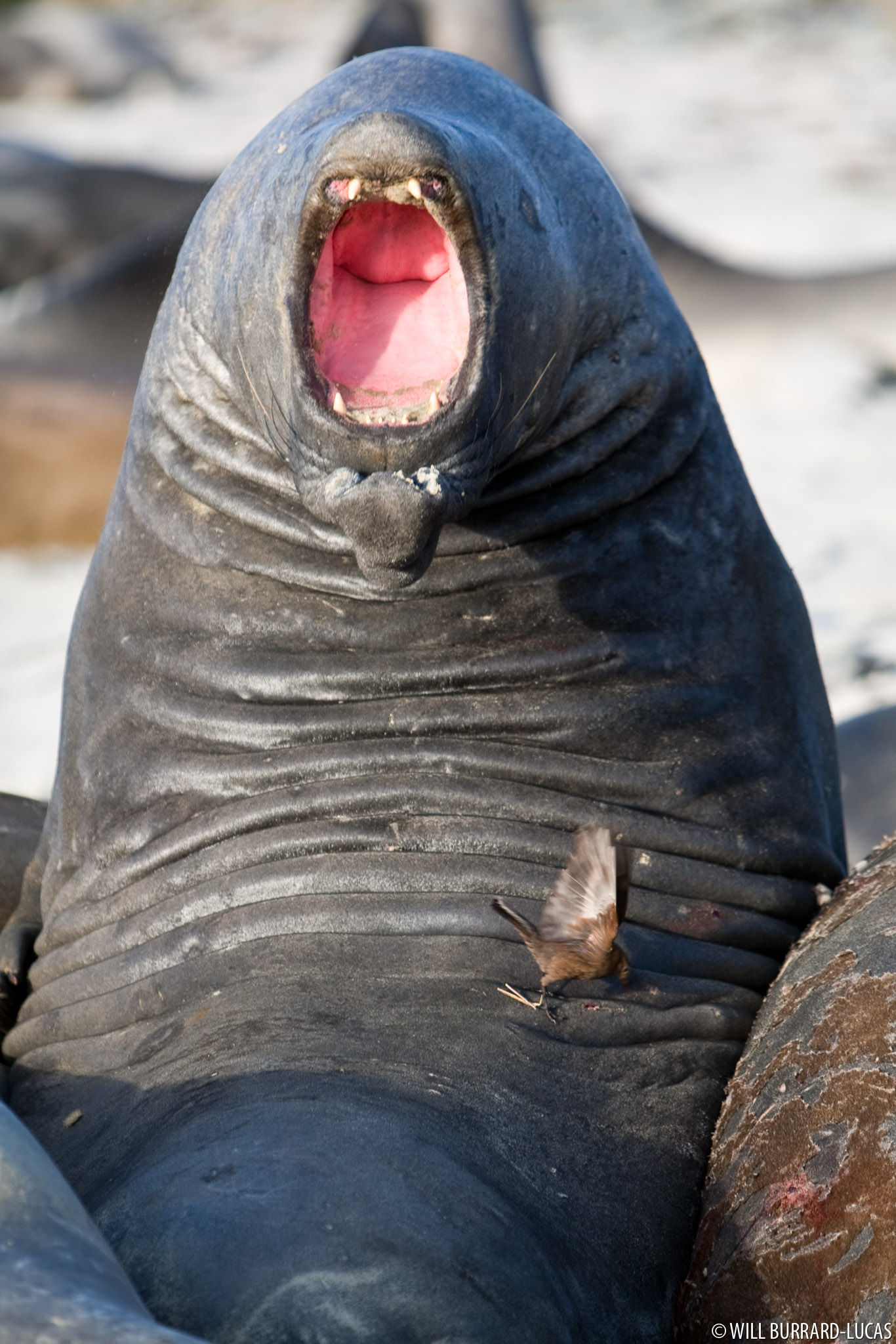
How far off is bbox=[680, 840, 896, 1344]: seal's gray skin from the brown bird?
29 centimetres

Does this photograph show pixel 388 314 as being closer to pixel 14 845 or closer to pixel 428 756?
pixel 428 756

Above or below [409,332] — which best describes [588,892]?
below

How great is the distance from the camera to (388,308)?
2525 millimetres

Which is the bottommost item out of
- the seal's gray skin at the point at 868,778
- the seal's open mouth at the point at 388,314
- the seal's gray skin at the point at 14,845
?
A: the seal's gray skin at the point at 868,778

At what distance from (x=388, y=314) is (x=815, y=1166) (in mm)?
1280

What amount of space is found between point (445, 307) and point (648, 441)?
1.67 feet

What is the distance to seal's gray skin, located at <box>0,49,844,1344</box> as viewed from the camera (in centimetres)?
225

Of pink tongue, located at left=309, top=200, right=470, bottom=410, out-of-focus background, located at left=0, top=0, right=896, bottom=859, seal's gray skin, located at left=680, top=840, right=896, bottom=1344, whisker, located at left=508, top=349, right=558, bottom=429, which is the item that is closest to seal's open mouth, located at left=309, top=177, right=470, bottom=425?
pink tongue, located at left=309, top=200, right=470, bottom=410

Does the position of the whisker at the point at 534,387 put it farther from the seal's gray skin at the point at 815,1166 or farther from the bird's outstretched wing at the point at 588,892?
the seal's gray skin at the point at 815,1166

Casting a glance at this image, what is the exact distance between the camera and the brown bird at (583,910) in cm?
241

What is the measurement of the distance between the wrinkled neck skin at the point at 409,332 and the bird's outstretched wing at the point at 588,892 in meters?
0.44

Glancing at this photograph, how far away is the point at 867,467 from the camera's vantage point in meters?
7.60

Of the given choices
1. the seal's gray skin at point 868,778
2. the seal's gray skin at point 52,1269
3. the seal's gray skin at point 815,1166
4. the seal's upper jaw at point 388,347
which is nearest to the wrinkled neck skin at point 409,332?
the seal's upper jaw at point 388,347

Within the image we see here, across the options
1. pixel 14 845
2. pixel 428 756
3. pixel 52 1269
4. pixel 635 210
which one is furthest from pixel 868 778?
pixel 635 210
